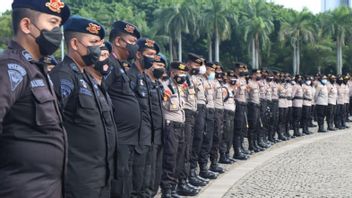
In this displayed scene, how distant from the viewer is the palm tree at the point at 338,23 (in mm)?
46000

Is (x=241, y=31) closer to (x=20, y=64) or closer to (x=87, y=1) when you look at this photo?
(x=87, y=1)

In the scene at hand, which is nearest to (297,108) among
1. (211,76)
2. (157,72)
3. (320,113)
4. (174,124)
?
(320,113)

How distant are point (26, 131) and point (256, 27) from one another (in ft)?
151

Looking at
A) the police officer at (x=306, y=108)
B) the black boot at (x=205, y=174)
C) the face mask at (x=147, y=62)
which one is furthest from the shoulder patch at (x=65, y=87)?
the police officer at (x=306, y=108)

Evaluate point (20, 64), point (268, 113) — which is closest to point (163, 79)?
point (20, 64)

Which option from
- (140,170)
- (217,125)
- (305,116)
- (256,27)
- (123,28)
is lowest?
(305,116)

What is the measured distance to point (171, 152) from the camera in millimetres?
6082

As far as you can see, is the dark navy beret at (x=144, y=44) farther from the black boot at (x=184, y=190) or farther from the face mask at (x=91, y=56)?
the black boot at (x=184, y=190)

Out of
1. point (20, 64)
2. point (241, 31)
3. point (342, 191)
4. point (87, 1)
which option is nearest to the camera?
point (20, 64)

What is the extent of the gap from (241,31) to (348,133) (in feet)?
115

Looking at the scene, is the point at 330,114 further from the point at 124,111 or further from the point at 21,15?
the point at 21,15

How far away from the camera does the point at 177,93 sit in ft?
21.5

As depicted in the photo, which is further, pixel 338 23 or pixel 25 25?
pixel 338 23

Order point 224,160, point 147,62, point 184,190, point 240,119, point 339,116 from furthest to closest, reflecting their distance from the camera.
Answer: point 339,116 < point 240,119 < point 224,160 < point 184,190 < point 147,62
